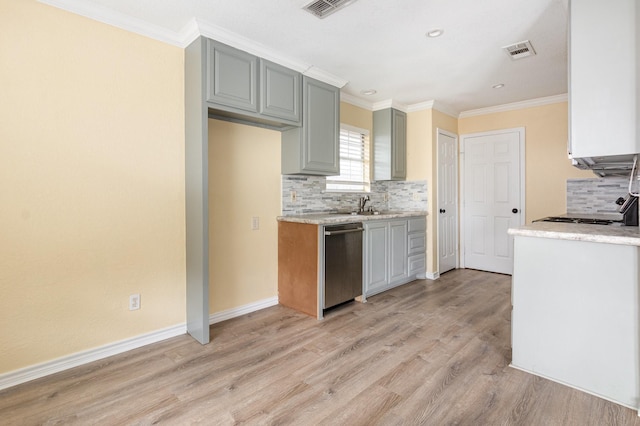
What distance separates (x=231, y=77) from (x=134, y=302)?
76.9 inches

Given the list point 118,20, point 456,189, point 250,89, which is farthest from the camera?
point 456,189

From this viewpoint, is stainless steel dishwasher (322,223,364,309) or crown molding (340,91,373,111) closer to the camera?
stainless steel dishwasher (322,223,364,309)

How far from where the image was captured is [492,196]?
498 cm

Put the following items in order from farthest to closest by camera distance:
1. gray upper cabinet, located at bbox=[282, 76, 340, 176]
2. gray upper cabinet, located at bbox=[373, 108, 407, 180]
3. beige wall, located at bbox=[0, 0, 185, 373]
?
gray upper cabinet, located at bbox=[373, 108, 407, 180], gray upper cabinet, located at bbox=[282, 76, 340, 176], beige wall, located at bbox=[0, 0, 185, 373]

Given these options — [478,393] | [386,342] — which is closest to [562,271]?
[478,393]

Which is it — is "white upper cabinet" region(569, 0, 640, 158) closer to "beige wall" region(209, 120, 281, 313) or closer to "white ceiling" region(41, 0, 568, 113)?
"white ceiling" region(41, 0, 568, 113)

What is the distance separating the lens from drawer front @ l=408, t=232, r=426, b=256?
4332mm

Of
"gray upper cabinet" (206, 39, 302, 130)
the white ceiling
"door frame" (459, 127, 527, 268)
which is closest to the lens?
the white ceiling

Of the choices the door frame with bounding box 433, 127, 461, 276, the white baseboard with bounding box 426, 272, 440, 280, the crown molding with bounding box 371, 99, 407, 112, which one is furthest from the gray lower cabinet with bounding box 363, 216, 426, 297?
the crown molding with bounding box 371, 99, 407, 112

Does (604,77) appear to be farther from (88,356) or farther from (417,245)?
(88,356)

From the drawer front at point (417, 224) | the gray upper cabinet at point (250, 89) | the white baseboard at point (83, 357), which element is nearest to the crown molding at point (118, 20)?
the gray upper cabinet at point (250, 89)

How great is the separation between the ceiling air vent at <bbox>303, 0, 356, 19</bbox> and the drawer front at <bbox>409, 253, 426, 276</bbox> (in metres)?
3.04

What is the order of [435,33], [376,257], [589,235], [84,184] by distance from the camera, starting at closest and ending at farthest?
1. [589,235]
2. [84,184]
3. [435,33]
4. [376,257]

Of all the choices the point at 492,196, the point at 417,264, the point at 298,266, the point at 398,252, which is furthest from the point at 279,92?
the point at 492,196
